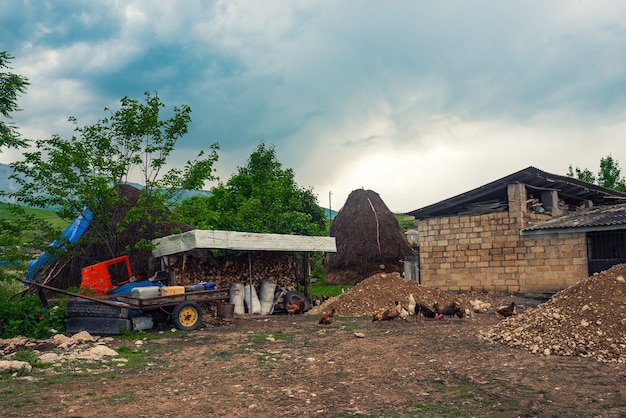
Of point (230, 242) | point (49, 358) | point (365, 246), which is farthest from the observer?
point (365, 246)

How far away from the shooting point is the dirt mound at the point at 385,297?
15.8 metres

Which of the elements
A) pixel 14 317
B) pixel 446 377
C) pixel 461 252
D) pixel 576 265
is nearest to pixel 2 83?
pixel 14 317

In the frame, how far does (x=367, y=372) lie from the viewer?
7.47 metres

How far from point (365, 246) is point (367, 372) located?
67.5 ft

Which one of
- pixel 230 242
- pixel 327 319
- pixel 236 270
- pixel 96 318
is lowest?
pixel 327 319

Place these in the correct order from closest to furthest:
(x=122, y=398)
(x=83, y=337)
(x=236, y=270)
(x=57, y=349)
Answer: (x=122, y=398) < (x=57, y=349) < (x=83, y=337) < (x=236, y=270)

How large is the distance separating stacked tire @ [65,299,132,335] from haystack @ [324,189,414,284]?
660 inches

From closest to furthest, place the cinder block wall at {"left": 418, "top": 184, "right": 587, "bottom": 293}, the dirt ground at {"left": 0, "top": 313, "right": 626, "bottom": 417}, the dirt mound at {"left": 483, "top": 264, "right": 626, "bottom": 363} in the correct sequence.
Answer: the dirt ground at {"left": 0, "top": 313, "right": 626, "bottom": 417}
the dirt mound at {"left": 483, "top": 264, "right": 626, "bottom": 363}
the cinder block wall at {"left": 418, "top": 184, "right": 587, "bottom": 293}

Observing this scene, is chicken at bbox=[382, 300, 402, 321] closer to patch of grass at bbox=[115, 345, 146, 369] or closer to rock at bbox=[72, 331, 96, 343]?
patch of grass at bbox=[115, 345, 146, 369]

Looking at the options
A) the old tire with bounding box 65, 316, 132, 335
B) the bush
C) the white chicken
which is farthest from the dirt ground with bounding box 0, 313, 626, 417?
the white chicken

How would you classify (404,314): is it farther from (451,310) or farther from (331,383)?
(331,383)

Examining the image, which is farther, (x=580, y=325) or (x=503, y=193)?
(x=503, y=193)

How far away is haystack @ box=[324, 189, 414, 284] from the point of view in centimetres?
2778

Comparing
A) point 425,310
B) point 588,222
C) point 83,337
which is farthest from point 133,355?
point 588,222
